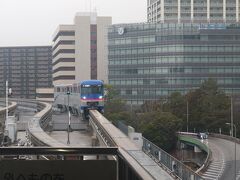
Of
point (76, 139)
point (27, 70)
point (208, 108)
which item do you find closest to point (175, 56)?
point (208, 108)

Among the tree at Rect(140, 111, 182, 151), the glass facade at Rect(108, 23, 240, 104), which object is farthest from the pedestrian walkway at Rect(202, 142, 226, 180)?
the glass facade at Rect(108, 23, 240, 104)

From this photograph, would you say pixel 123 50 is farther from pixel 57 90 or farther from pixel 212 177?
pixel 212 177

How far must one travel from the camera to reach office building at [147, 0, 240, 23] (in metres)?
132

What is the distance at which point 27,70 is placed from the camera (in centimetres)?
15650

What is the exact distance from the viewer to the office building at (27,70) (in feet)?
509

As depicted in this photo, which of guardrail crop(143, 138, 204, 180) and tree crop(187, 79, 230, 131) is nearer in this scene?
guardrail crop(143, 138, 204, 180)

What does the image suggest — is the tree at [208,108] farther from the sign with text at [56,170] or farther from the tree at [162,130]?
the sign with text at [56,170]

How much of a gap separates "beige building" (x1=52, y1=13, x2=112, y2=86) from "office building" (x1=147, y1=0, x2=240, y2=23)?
32.9 m

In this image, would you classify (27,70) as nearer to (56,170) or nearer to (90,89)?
(90,89)

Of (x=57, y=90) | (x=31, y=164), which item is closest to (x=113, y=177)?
Answer: (x=31, y=164)

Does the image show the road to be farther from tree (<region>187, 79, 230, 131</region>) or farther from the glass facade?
the glass facade

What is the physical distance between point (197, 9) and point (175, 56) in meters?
45.2

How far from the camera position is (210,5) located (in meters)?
135

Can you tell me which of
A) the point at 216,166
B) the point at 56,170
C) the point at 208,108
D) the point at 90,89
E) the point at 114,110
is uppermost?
the point at 90,89
